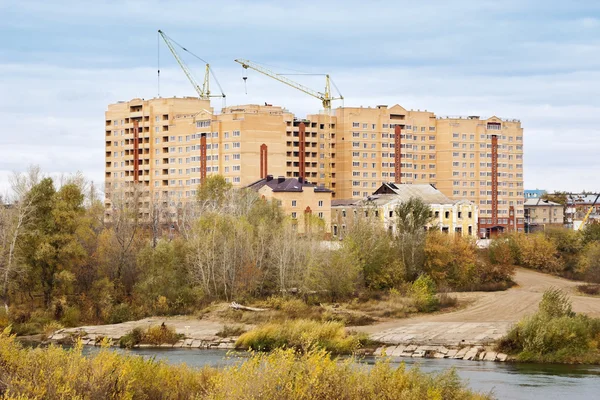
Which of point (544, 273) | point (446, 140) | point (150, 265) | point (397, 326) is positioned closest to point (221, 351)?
point (397, 326)

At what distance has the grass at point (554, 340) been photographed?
52.2 meters

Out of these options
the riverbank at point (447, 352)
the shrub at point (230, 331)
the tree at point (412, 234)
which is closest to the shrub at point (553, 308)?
the riverbank at point (447, 352)

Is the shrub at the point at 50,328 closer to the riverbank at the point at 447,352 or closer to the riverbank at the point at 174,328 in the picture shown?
the riverbank at the point at 174,328

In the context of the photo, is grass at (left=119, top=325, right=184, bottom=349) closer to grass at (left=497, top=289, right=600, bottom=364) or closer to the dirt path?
the dirt path

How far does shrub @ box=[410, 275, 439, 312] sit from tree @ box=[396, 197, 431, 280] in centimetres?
607

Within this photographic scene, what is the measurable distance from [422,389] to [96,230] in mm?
66312

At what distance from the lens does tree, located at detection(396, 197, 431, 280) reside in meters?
82.9

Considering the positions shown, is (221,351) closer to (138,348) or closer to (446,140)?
(138,348)

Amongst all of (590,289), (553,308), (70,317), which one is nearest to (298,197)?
(590,289)

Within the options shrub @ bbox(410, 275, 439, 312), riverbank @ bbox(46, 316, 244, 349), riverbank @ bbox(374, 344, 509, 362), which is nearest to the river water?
riverbank @ bbox(374, 344, 509, 362)

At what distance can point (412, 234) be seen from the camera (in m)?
84.1

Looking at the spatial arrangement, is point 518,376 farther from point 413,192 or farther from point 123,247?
point 413,192

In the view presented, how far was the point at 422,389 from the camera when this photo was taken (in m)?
30.2

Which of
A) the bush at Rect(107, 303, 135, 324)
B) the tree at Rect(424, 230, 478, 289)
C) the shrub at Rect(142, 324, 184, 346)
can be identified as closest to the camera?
the shrub at Rect(142, 324, 184, 346)
